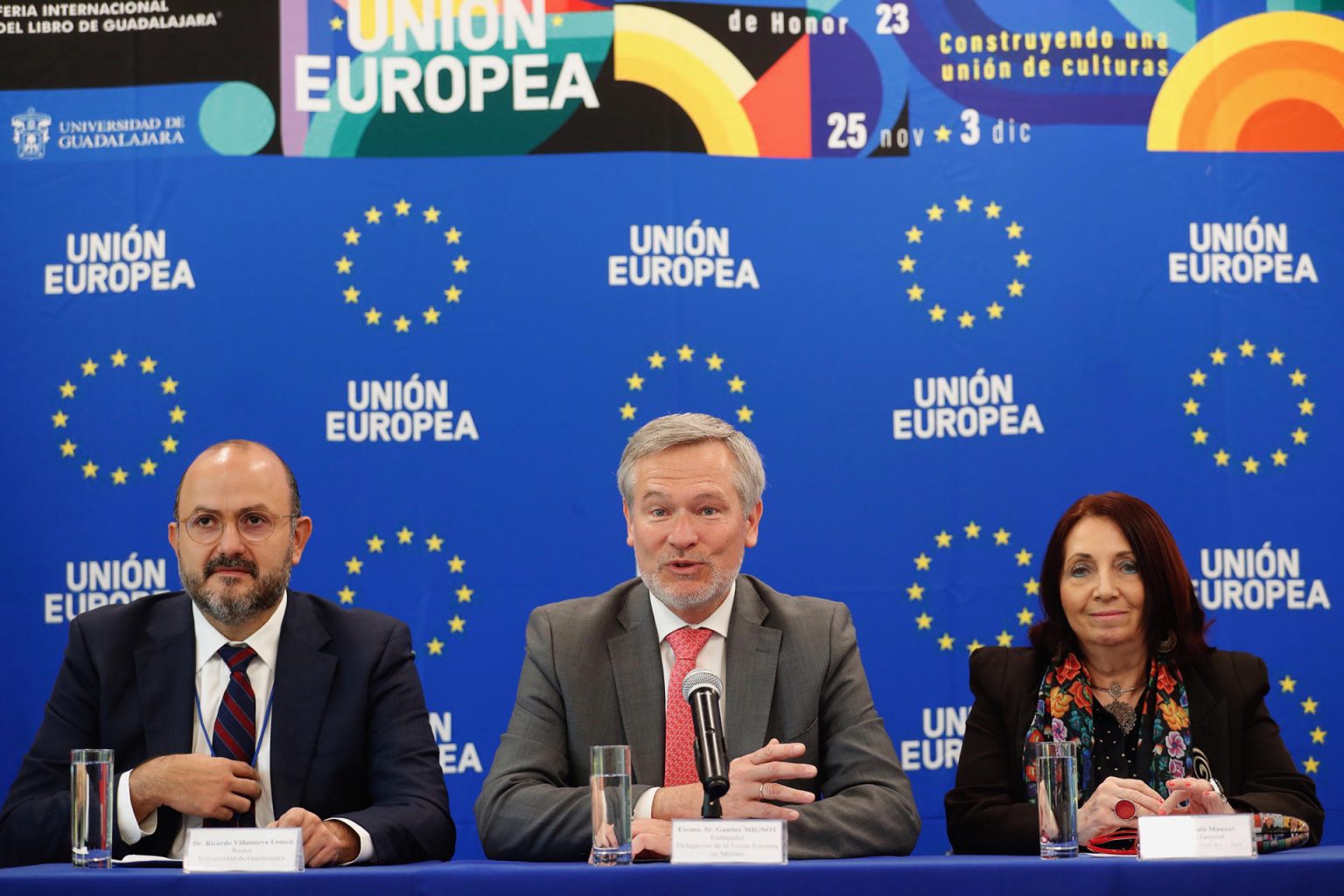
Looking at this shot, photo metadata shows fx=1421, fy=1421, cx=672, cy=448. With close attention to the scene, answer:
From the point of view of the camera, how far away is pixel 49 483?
4188 millimetres

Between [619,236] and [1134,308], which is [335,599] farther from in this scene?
[1134,308]

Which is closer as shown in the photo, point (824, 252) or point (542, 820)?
point (542, 820)

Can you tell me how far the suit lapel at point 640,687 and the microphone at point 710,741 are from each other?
22.9 inches

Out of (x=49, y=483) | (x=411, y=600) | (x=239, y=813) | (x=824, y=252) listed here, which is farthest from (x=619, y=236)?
(x=239, y=813)

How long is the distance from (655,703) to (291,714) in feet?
2.46

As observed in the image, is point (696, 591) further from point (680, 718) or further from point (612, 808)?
point (612, 808)

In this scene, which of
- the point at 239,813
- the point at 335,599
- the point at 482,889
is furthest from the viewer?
the point at 335,599

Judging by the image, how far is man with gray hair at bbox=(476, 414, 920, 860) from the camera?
288 centimetres

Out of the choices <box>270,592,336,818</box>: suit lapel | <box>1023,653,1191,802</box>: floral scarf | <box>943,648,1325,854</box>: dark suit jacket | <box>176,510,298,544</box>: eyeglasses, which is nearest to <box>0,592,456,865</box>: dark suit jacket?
<box>270,592,336,818</box>: suit lapel

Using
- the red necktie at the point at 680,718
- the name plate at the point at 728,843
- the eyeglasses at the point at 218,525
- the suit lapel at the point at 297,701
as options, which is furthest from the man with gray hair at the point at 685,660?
the eyeglasses at the point at 218,525

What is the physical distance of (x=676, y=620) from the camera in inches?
120

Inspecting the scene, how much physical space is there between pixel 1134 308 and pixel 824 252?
3.14 feet

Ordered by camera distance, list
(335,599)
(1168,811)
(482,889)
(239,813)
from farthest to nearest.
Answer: (335,599)
(239,813)
(1168,811)
(482,889)

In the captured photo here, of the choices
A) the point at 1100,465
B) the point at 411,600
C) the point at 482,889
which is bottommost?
the point at 482,889
